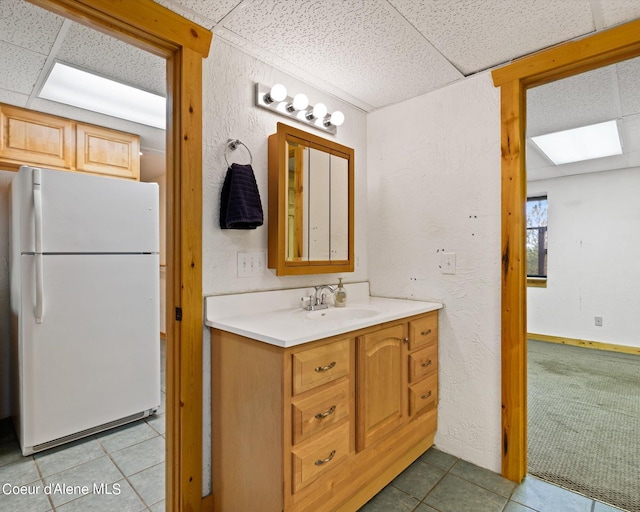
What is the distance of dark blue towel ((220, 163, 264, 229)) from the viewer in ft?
5.25

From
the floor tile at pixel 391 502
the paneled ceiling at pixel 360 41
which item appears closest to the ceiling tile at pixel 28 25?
the paneled ceiling at pixel 360 41

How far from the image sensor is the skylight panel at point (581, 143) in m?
2.95

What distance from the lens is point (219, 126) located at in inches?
65.5

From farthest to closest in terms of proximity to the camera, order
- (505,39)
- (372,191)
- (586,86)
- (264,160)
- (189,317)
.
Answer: (372,191) → (586,86) → (264,160) → (505,39) → (189,317)

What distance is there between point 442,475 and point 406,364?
2.05ft

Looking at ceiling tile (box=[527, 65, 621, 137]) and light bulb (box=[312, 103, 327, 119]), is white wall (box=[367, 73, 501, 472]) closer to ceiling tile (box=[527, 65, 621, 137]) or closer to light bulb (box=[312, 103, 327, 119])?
light bulb (box=[312, 103, 327, 119])

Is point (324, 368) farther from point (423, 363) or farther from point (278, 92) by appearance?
point (278, 92)

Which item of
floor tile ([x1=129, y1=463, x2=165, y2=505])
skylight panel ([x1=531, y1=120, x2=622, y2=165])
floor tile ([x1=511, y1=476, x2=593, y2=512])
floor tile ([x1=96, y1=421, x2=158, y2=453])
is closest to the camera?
floor tile ([x1=511, y1=476, x2=593, y2=512])

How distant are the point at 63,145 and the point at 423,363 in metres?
2.81

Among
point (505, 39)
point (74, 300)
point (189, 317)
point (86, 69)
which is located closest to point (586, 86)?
point (505, 39)

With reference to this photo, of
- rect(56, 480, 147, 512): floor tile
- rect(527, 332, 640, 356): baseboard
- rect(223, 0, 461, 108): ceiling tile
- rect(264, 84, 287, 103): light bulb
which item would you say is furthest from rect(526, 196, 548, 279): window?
rect(56, 480, 147, 512): floor tile

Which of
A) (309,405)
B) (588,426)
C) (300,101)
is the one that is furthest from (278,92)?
(588,426)

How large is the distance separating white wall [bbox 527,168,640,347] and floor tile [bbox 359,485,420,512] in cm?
412

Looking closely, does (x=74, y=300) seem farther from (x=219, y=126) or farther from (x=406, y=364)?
(x=406, y=364)
